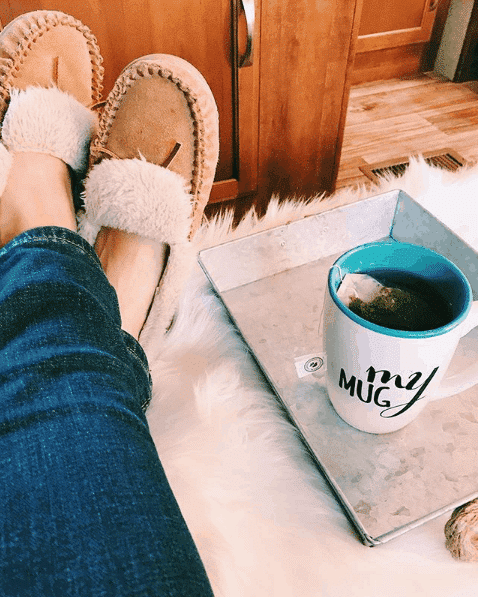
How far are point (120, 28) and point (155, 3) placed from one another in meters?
0.06

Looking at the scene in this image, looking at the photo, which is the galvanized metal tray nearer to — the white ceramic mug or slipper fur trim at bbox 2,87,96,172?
the white ceramic mug

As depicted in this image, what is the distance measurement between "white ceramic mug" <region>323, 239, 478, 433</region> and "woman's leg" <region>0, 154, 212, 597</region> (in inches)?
5.7

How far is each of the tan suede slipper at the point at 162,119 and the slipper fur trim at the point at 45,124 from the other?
3 cm

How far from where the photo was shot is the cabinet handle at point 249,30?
0.65m

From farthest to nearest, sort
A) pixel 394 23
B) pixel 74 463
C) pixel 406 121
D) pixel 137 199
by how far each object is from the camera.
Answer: pixel 394 23 < pixel 406 121 < pixel 137 199 < pixel 74 463

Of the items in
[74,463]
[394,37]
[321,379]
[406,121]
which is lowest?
[406,121]

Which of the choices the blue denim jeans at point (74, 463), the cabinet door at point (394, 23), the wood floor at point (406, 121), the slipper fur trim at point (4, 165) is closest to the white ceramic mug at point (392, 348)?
the blue denim jeans at point (74, 463)

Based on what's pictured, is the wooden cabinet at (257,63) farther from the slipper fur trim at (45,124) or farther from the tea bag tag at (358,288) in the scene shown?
the tea bag tag at (358,288)

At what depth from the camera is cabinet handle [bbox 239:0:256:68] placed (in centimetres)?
65

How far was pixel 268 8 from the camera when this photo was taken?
677mm

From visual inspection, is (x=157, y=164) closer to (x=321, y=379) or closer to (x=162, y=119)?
(x=162, y=119)

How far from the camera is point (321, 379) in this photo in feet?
1.50

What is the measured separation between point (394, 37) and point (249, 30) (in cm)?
91

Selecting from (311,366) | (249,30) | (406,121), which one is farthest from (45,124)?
(406,121)
